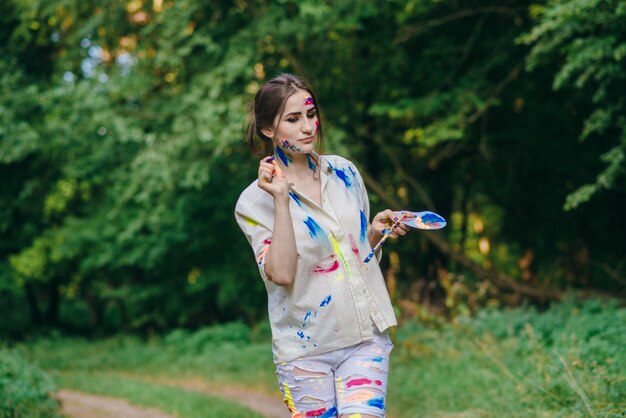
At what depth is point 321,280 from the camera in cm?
303

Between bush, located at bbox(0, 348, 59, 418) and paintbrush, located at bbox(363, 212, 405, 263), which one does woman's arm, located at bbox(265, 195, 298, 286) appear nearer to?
paintbrush, located at bbox(363, 212, 405, 263)

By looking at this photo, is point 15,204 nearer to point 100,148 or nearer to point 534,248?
point 100,148

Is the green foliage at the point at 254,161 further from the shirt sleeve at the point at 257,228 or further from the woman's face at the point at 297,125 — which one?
the shirt sleeve at the point at 257,228

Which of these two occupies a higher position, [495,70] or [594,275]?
[495,70]

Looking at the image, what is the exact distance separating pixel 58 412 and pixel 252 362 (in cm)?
450

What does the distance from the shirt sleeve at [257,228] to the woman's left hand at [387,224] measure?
0.46 meters

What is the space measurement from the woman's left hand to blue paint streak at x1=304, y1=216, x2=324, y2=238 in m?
0.27

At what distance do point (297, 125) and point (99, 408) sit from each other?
22.9 ft

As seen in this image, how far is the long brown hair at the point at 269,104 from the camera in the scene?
3.13 metres

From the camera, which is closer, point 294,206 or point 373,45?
point 294,206

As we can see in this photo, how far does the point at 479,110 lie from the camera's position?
10.2 m

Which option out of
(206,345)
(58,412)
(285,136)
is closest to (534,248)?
(206,345)

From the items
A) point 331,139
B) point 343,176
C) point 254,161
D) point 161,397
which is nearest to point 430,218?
point 343,176

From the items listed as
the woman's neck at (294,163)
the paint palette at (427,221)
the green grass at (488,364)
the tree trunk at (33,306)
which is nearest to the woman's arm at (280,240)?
the woman's neck at (294,163)
